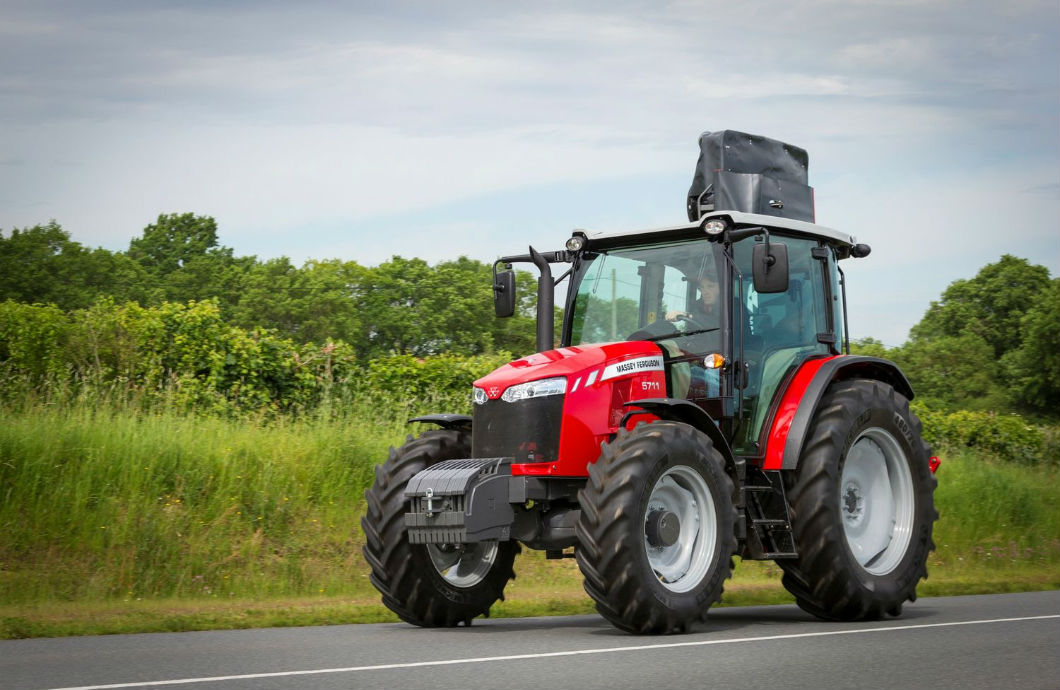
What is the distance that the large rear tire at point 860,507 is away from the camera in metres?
9.34

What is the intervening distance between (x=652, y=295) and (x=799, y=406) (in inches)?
57.1

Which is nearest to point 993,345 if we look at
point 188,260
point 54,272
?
point 188,260

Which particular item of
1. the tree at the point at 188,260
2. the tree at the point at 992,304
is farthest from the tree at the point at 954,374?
the tree at the point at 188,260

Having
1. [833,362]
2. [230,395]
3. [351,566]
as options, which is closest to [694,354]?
[833,362]

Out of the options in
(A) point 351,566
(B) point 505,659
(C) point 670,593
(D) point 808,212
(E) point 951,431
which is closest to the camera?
(B) point 505,659

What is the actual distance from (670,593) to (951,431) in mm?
22036

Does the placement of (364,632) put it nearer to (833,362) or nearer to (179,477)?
(833,362)

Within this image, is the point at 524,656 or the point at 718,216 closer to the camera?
the point at 524,656

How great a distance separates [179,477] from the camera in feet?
46.3

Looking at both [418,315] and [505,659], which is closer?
[505,659]

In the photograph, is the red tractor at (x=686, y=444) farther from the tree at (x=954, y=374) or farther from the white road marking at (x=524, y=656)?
the tree at (x=954, y=374)

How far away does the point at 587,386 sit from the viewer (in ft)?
29.3

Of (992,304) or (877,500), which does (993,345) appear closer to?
(992,304)

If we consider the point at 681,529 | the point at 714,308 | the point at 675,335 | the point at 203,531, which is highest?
the point at 714,308
